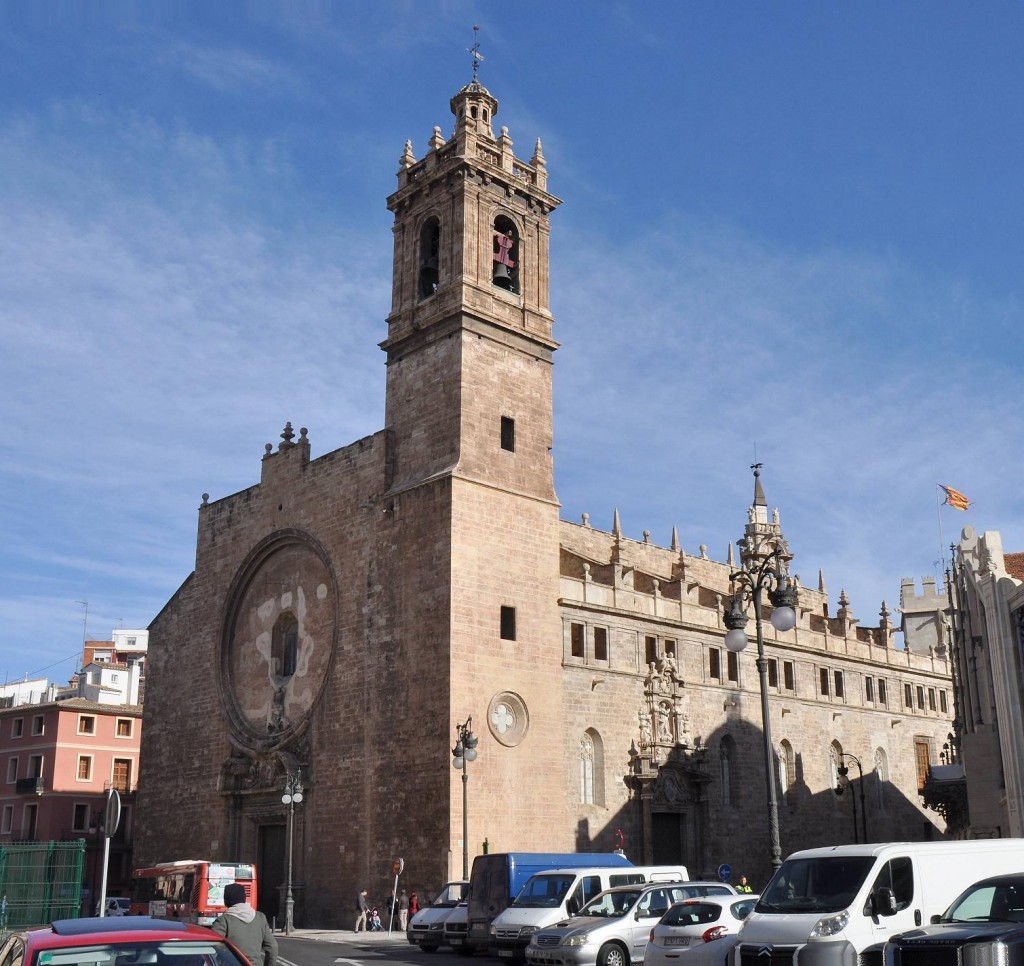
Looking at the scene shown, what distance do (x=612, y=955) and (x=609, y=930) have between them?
0.34m

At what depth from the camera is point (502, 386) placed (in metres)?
34.5

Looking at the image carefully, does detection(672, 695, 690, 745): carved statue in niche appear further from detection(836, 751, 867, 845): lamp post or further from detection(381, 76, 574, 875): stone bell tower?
detection(836, 751, 867, 845): lamp post

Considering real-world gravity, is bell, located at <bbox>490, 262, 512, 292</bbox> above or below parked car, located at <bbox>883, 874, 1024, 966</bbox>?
above

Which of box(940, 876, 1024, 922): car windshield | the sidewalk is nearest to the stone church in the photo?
the sidewalk

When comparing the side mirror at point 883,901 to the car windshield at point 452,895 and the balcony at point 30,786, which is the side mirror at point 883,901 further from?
the balcony at point 30,786

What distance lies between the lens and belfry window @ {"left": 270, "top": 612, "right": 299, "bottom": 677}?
122 ft

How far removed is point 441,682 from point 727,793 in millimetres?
12879

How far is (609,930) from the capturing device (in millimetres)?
16891

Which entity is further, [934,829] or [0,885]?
[934,829]

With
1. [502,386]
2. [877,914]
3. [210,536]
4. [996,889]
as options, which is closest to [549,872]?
[877,914]

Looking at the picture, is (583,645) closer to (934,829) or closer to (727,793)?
(727,793)

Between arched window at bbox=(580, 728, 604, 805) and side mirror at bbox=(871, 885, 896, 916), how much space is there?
2232 cm

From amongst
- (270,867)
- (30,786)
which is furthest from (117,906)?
(30,786)

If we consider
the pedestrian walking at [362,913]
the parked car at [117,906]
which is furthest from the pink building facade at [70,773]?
the pedestrian walking at [362,913]
